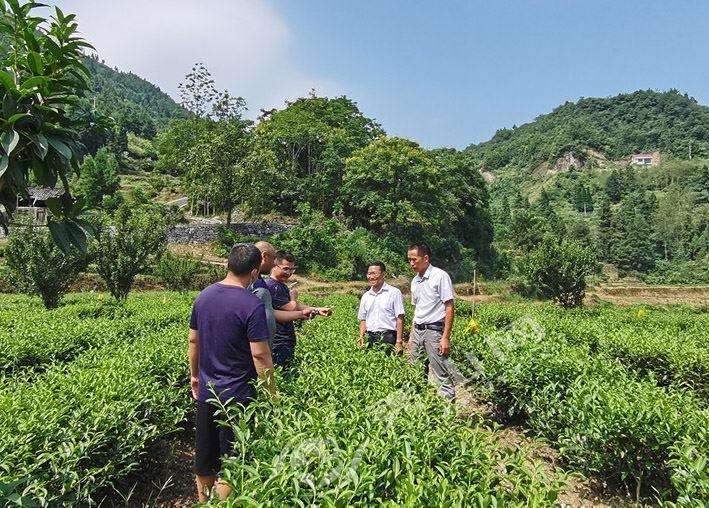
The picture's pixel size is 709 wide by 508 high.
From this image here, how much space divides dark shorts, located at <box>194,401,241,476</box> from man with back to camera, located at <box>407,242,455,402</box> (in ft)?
8.24

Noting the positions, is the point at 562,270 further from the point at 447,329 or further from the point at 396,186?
the point at 396,186

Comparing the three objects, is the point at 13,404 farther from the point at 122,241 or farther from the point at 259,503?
the point at 122,241

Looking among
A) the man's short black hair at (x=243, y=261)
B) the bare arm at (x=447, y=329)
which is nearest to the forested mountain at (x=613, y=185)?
the bare arm at (x=447, y=329)

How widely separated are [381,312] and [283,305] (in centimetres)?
159

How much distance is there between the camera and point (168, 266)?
19281 mm

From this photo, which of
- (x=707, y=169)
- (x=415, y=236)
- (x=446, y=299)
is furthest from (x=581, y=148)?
(x=446, y=299)

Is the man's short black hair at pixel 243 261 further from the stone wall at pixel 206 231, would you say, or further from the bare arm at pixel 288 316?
the stone wall at pixel 206 231

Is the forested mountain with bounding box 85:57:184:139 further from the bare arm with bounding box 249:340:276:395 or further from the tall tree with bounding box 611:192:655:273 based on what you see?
the bare arm with bounding box 249:340:276:395

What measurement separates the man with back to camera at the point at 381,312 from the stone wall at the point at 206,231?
72.4 ft

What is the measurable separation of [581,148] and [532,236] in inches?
3013

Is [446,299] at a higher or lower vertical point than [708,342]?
higher

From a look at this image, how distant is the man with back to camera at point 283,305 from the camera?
4.13 metres

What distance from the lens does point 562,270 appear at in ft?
52.7

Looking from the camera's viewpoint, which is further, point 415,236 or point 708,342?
point 415,236
